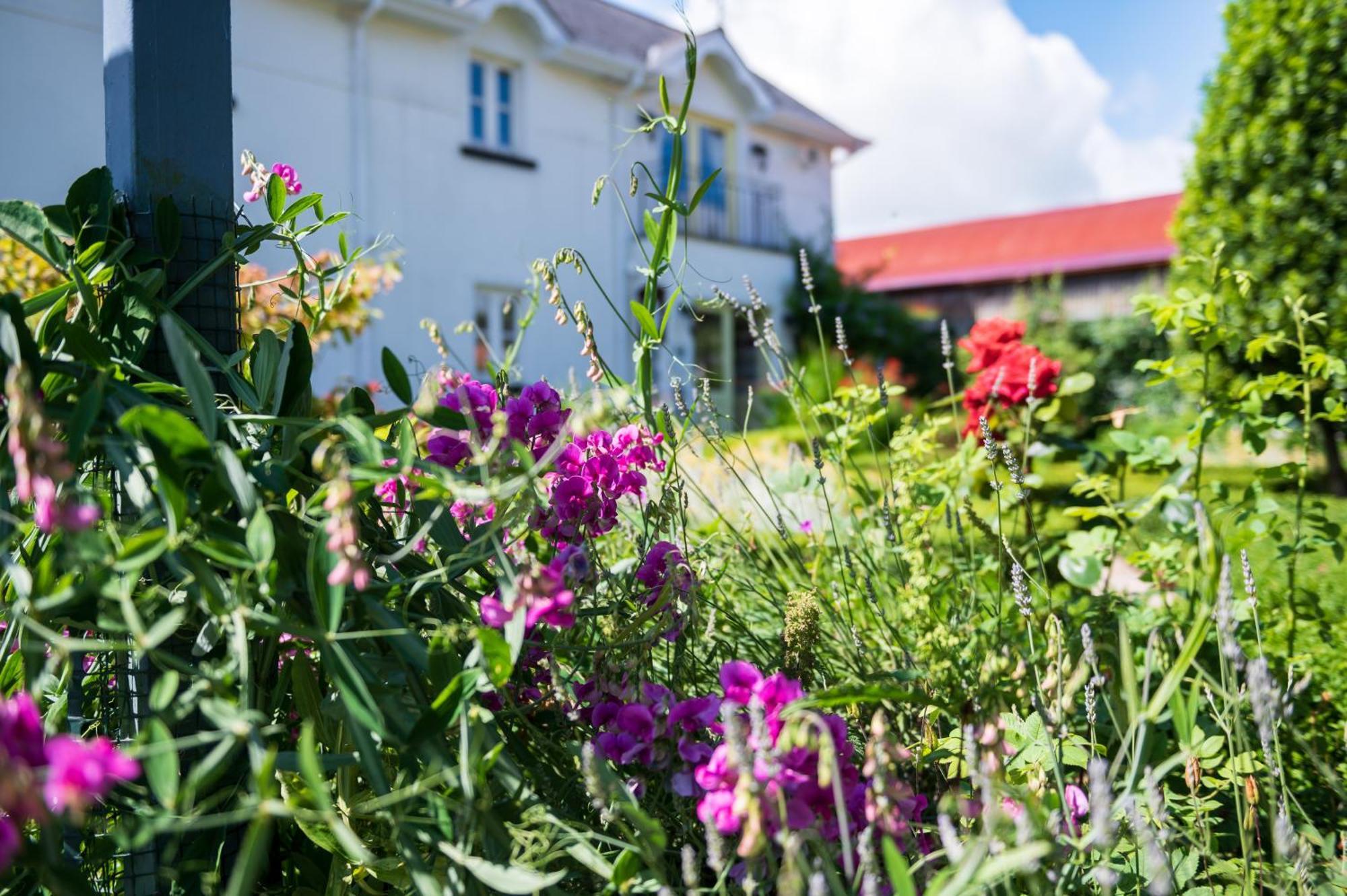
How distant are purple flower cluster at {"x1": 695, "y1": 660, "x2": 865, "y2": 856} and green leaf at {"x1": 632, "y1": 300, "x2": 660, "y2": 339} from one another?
39 centimetres

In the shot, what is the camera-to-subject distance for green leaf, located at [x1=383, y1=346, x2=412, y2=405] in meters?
0.89

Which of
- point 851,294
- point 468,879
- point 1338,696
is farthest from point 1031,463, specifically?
point 851,294

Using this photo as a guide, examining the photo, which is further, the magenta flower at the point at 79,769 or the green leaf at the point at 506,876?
the green leaf at the point at 506,876

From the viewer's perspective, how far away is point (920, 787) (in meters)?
1.36

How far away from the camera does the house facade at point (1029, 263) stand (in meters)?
15.7

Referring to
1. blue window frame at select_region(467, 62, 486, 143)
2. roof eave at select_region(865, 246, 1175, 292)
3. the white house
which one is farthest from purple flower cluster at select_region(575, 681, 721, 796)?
roof eave at select_region(865, 246, 1175, 292)

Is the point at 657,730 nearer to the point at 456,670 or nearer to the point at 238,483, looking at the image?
the point at 456,670

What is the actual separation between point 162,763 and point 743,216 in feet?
39.7

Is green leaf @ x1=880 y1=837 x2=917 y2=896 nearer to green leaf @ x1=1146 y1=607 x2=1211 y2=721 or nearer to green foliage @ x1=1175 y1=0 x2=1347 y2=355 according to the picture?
green leaf @ x1=1146 y1=607 x2=1211 y2=721

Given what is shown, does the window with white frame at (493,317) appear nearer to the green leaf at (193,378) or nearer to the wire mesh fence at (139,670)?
the wire mesh fence at (139,670)

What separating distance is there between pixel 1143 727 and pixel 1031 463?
167 cm

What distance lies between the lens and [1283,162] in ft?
21.3

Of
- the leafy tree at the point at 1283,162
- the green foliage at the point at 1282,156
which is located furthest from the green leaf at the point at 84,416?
the green foliage at the point at 1282,156

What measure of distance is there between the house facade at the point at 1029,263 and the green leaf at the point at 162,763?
1333cm
